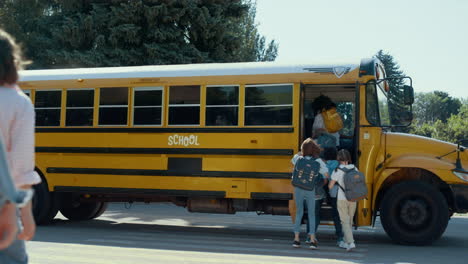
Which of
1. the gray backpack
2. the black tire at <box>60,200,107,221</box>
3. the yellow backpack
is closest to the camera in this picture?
the gray backpack

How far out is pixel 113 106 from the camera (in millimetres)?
9609

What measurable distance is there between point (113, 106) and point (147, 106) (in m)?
0.62

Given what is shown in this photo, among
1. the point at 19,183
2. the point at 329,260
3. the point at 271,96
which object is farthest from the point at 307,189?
the point at 19,183

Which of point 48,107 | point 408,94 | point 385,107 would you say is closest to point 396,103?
point 385,107

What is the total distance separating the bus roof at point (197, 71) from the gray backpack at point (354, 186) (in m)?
1.65

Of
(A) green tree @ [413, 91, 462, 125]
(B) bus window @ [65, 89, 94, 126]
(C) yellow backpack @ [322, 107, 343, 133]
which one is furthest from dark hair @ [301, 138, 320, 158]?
(A) green tree @ [413, 91, 462, 125]

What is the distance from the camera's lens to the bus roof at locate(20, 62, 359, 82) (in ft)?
28.6

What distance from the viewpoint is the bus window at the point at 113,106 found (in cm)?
955

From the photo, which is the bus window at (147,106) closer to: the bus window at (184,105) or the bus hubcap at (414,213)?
the bus window at (184,105)

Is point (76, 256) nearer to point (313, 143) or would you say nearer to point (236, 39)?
point (313, 143)

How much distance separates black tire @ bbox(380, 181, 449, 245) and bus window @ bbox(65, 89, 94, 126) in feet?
16.5

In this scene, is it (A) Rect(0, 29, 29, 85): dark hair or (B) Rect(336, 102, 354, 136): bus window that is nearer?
(A) Rect(0, 29, 29, 85): dark hair

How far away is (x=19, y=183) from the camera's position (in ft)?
8.77

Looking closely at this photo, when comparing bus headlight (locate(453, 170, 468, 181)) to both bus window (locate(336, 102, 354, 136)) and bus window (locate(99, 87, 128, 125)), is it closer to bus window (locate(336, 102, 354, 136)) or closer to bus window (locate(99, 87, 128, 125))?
bus window (locate(336, 102, 354, 136))
